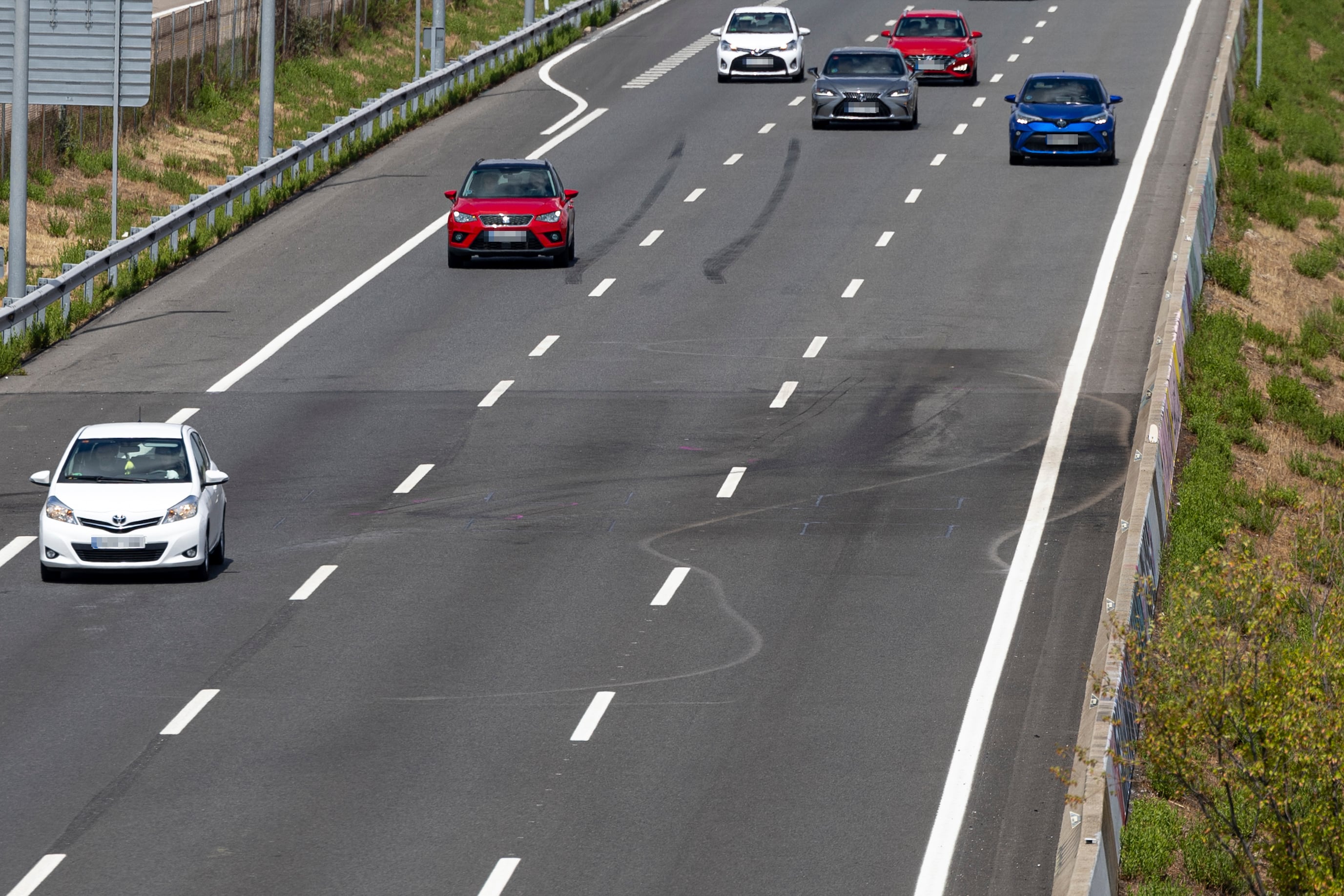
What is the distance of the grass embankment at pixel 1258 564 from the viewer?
14.2 metres

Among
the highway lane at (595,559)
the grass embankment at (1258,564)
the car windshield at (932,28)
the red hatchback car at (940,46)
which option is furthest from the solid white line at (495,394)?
the car windshield at (932,28)

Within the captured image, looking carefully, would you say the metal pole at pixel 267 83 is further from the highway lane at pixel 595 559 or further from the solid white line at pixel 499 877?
the solid white line at pixel 499 877

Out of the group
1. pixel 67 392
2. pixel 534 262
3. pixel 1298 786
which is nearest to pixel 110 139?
pixel 534 262

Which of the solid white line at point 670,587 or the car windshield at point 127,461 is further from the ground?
the car windshield at point 127,461

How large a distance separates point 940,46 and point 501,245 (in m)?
19.4

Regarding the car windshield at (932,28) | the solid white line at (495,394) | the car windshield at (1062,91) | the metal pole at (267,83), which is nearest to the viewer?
the solid white line at (495,394)

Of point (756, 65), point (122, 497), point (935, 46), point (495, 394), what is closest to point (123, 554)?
point (122, 497)

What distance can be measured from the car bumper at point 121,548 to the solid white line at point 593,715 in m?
4.84

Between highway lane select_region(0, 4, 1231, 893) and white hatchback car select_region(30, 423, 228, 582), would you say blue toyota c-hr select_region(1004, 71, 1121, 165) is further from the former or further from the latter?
white hatchback car select_region(30, 423, 228, 582)

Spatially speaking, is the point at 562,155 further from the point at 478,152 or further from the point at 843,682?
the point at 843,682

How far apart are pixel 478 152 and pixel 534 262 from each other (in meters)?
8.10

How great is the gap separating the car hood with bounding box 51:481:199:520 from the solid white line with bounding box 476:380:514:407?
7.50 metres

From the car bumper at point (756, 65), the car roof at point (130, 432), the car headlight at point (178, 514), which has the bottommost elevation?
the car headlight at point (178, 514)

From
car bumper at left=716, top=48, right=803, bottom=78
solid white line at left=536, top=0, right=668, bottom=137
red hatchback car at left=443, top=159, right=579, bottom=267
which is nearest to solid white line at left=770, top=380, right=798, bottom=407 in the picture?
red hatchback car at left=443, top=159, right=579, bottom=267
